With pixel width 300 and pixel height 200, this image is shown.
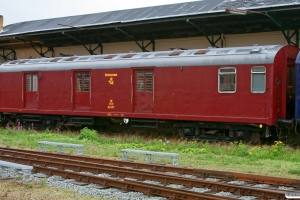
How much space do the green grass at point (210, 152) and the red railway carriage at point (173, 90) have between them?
991 mm

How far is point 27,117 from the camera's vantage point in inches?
928

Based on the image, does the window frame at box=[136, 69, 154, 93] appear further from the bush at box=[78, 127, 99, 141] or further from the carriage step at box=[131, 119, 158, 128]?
the bush at box=[78, 127, 99, 141]

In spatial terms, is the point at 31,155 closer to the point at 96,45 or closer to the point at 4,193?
the point at 4,193

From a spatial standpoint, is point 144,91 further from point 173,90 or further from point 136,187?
point 136,187

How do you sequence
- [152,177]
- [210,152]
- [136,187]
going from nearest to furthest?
[136,187]
[152,177]
[210,152]

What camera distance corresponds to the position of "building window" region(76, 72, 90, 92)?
20766mm

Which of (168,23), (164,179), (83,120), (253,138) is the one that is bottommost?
(164,179)

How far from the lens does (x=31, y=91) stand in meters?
23.1

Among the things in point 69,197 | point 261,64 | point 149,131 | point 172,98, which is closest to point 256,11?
point 261,64

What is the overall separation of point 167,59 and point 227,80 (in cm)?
277

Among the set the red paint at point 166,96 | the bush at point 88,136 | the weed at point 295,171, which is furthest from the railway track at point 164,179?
the red paint at point 166,96

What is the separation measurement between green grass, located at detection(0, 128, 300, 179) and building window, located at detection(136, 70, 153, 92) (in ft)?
6.95

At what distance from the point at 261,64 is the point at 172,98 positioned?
386 centimetres

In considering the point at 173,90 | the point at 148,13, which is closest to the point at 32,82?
the point at 148,13
